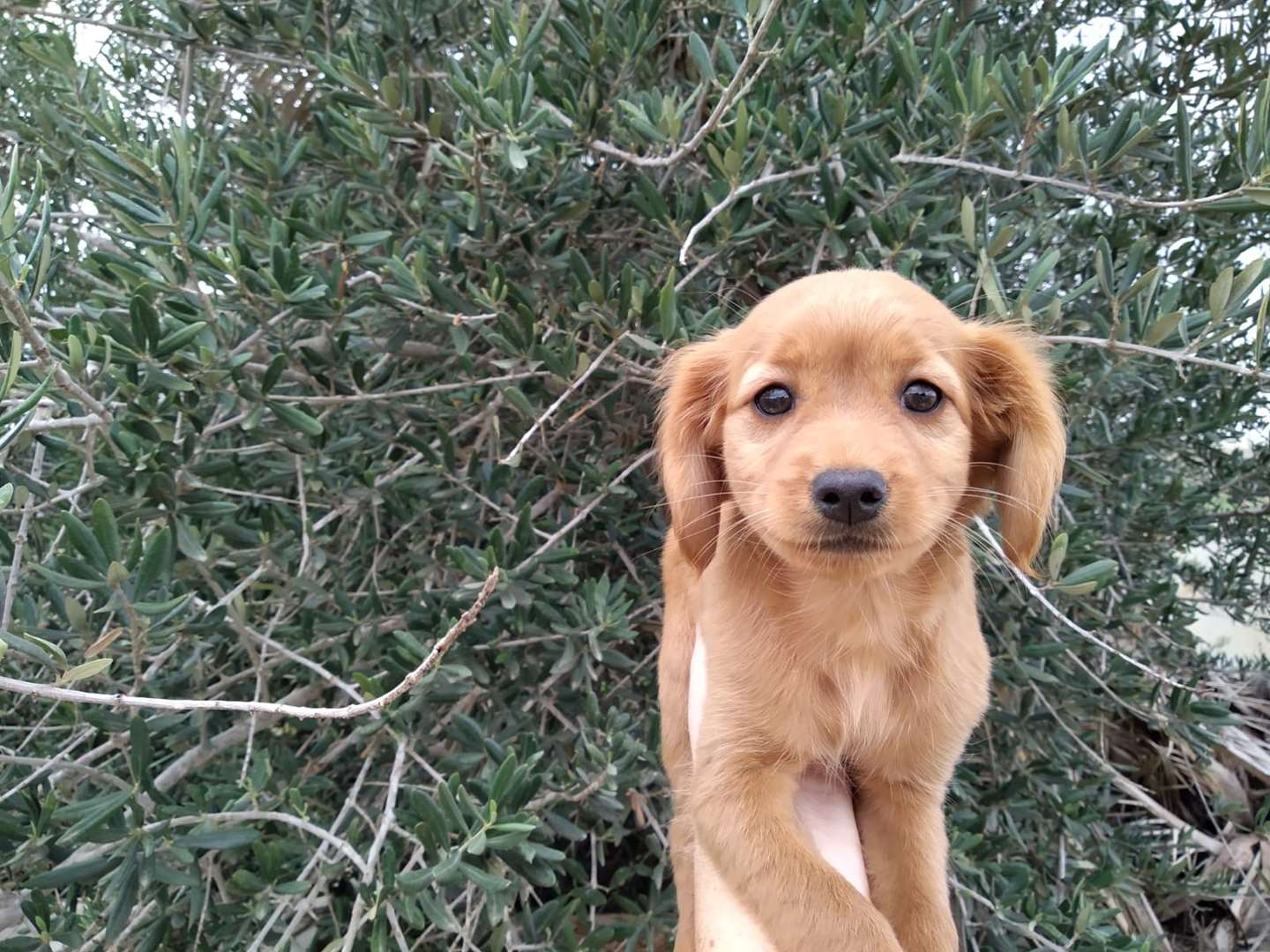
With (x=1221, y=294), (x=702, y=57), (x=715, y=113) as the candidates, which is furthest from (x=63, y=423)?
(x=1221, y=294)

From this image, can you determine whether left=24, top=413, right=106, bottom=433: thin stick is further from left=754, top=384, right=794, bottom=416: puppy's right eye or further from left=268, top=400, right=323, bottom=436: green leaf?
left=754, top=384, right=794, bottom=416: puppy's right eye

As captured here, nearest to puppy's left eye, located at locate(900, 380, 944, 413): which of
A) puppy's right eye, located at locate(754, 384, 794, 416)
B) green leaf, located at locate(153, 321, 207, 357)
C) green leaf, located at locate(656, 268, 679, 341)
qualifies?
puppy's right eye, located at locate(754, 384, 794, 416)

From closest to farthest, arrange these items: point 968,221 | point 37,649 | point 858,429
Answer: point 37,649 < point 858,429 < point 968,221

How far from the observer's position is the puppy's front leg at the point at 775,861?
4.34 feet

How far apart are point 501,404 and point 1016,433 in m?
1.40

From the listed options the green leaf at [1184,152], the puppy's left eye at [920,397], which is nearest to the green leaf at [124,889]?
the puppy's left eye at [920,397]

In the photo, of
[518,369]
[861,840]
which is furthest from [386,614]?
[861,840]

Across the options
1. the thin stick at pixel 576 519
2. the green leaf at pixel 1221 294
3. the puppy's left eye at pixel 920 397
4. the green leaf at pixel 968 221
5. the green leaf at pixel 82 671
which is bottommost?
the thin stick at pixel 576 519

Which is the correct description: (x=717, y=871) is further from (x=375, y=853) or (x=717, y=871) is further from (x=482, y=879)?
(x=375, y=853)

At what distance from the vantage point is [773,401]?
1534mm

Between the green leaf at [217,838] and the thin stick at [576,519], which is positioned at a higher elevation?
the thin stick at [576,519]

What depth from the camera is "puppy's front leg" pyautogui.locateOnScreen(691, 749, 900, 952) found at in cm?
132

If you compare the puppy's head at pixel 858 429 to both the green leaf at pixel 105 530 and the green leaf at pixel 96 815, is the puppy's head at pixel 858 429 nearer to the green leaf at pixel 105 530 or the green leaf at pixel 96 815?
the green leaf at pixel 105 530

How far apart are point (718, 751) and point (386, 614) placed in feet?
3.42
